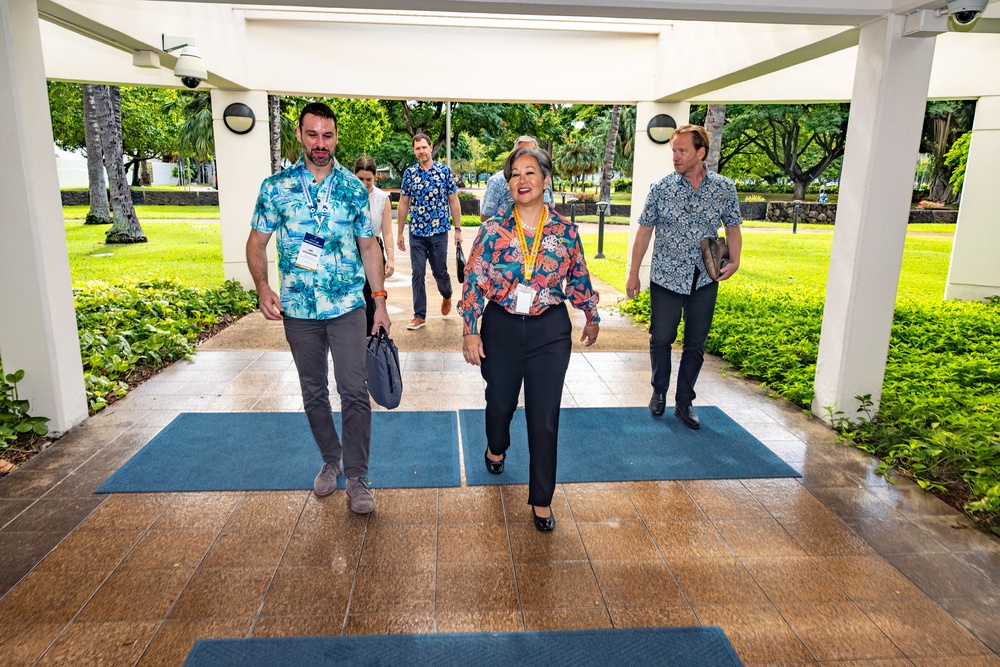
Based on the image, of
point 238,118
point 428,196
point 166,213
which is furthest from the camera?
point 166,213

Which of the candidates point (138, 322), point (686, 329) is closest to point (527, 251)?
point (686, 329)

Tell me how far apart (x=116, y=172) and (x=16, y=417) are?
45.6 ft

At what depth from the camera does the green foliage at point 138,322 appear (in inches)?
225

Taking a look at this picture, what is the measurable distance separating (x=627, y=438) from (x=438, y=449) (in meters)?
1.29

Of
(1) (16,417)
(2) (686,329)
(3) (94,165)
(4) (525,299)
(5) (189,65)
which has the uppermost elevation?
(5) (189,65)

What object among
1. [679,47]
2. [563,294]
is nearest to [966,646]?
[563,294]

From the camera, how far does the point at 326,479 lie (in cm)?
383

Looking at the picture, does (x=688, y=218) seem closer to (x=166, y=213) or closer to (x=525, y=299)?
(x=525, y=299)

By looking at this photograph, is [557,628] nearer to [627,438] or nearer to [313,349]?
[313,349]

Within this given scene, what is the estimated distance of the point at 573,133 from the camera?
4650 cm

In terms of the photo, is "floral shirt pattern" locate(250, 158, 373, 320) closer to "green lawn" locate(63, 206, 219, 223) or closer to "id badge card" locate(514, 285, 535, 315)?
"id badge card" locate(514, 285, 535, 315)

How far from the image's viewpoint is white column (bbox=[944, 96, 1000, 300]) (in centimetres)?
934

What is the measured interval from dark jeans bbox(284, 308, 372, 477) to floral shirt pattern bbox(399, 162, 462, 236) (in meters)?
3.69

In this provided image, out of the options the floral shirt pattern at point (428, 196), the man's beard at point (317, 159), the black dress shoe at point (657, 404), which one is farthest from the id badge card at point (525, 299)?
the floral shirt pattern at point (428, 196)
